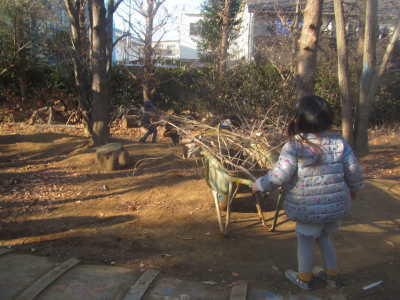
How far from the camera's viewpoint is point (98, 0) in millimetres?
7582

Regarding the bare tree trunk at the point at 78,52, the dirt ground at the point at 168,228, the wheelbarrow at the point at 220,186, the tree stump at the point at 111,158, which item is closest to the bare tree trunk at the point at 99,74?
the bare tree trunk at the point at 78,52

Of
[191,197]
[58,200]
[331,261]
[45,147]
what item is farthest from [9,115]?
[331,261]

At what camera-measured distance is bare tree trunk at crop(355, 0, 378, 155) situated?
7.43 m

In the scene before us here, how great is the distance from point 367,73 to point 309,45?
244 centimetres

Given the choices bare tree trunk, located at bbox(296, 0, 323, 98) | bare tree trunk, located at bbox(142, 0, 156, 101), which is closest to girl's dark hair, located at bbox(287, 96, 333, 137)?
bare tree trunk, located at bbox(296, 0, 323, 98)

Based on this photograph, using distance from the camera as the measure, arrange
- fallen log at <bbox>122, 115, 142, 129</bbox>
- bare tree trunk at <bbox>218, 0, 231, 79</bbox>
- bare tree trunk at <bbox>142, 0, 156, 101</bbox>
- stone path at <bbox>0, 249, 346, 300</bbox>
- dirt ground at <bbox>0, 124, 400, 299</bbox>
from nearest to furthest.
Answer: stone path at <bbox>0, 249, 346, 300</bbox>, dirt ground at <bbox>0, 124, 400, 299</bbox>, fallen log at <bbox>122, 115, 142, 129</bbox>, bare tree trunk at <bbox>218, 0, 231, 79</bbox>, bare tree trunk at <bbox>142, 0, 156, 101</bbox>

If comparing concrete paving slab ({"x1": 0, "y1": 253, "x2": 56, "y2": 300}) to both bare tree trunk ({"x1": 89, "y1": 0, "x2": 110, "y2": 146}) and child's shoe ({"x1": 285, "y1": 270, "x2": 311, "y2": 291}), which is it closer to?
child's shoe ({"x1": 285, "y1": 270, "x2": 311, "y2": 291})

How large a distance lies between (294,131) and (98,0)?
6.21 meters

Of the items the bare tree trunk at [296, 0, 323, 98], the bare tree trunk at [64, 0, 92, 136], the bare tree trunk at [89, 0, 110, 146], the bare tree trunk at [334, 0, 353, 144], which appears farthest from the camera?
the bare tree trunk at [64, 0, 92, 136]

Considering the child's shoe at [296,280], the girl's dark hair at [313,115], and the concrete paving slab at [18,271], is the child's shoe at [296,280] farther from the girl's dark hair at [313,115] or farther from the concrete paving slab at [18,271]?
the concrete paving slab at [18,271]

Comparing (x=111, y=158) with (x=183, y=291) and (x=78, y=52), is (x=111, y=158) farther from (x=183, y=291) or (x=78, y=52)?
(x=183, y=291)

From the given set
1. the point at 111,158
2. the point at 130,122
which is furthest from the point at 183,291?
the point at 130,122

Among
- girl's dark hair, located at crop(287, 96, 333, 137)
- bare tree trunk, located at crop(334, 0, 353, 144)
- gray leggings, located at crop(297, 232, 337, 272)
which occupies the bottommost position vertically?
gray leggings, located at crop(297, 232, 337, 272)

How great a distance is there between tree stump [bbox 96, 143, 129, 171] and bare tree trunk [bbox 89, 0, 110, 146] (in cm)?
155
